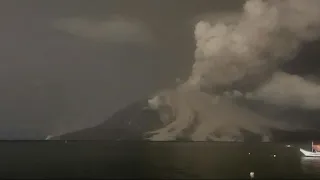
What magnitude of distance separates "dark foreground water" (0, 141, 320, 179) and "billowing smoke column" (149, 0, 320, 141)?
45 centimetres

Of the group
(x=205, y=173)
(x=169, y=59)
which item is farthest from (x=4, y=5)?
(x=205, y=173)

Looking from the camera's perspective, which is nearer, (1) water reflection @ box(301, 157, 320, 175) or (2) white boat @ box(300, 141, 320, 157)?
(1) water reflection @ box(301, 157, 320, 175)

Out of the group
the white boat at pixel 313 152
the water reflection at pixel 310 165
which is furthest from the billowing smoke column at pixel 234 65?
the water reflection at pixel 310 165

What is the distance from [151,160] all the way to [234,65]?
261 cm

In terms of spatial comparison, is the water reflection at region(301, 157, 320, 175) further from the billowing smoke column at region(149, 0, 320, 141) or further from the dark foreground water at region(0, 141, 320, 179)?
the billowing smoke column at region(149, 0, 320, 141)

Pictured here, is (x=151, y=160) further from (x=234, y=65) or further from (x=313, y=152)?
(x=313, y=152)

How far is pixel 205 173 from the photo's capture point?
29.2 feet

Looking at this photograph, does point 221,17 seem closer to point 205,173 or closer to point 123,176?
point 205,173

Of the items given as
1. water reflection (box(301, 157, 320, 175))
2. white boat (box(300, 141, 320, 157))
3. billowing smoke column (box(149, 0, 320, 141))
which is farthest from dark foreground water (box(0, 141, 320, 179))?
billowing smoke column (box(149, 0, 320, 141))

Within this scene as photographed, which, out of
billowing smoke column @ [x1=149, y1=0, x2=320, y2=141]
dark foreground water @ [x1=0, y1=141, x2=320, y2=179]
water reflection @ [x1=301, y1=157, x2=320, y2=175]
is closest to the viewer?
dark foreground water @ [x1=0, y1=141, x2=320, y2=179]

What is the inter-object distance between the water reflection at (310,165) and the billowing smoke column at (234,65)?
0.81 meters

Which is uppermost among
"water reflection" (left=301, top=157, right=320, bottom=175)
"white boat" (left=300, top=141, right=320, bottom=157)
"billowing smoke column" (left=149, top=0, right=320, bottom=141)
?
"billowing smoke column" (left=149, top=0, right=320, bottom=141)

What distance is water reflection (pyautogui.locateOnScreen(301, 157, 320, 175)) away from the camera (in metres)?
9.20

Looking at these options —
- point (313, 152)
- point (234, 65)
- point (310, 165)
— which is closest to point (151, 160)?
point (234, 65)
